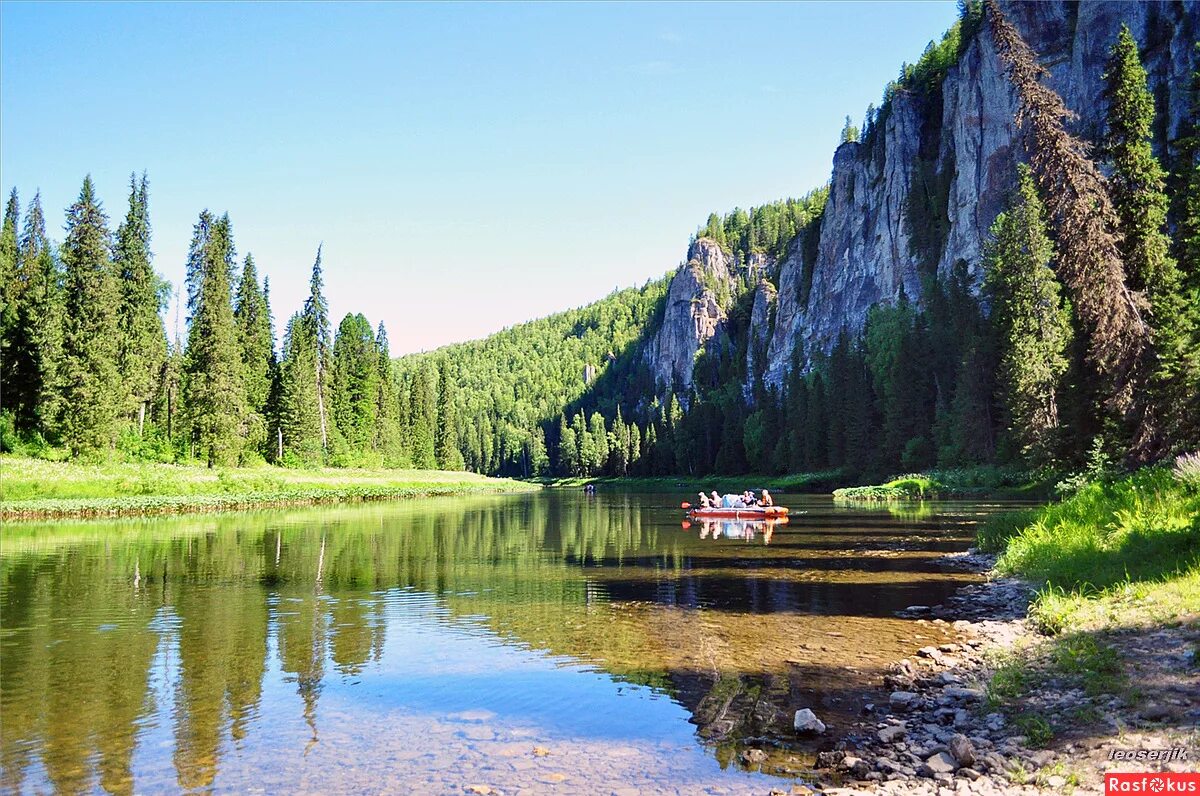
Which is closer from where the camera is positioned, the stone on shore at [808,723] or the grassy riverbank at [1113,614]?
the grassy riverbank at [1113,614]

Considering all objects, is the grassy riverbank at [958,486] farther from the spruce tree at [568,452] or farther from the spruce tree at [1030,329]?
the spruce tree at [568,452]

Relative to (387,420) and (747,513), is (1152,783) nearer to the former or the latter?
(747,513)

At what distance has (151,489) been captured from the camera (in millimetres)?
49594

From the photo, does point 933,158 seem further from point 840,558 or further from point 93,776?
point 93,776

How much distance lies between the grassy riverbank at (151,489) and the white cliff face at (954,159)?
6238cm

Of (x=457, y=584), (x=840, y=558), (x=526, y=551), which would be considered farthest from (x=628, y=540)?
(x=457, y=584)

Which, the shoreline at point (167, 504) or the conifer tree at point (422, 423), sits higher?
the conifer tree at point (422, 423)

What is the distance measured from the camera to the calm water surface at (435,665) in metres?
8.48

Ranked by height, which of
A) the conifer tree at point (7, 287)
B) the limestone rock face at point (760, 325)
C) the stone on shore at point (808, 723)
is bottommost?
the stone on shore at point (808, 723)

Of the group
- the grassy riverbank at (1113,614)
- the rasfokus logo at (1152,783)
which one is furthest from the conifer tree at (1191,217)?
the rasfokus logo at (1152,783)

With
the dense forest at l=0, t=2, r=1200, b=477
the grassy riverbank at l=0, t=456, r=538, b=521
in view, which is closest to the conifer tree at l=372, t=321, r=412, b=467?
the dense forest at l=0, t=2, r=1200, b=477

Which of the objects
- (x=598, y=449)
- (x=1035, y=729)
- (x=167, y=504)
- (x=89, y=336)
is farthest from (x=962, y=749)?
(x=598, y=449)

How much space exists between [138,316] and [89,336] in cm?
941

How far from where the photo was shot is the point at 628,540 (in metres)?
35.6
